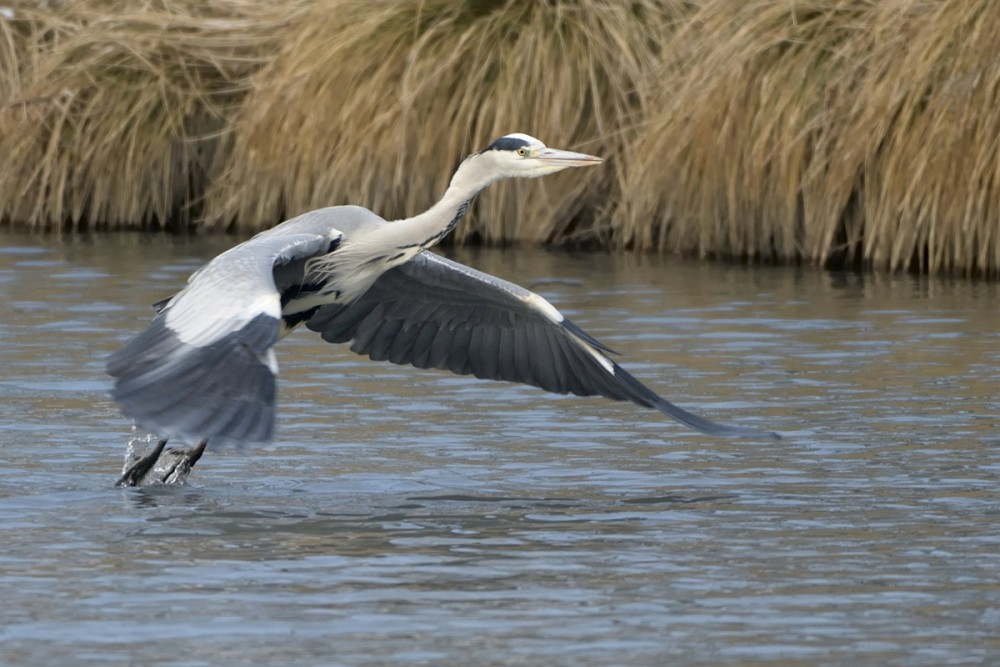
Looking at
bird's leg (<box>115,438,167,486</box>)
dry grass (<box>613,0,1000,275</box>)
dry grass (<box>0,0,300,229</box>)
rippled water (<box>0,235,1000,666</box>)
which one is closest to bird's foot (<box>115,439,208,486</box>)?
bird's leg (<box>115,438,167,486</box>)

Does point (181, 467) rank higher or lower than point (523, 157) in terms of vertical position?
lower

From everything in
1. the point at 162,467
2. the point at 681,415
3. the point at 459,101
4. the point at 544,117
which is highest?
the point at 459,101

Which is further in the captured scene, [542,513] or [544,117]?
[544,117]

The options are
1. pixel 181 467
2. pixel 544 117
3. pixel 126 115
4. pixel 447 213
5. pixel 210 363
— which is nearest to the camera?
pixel 210 363

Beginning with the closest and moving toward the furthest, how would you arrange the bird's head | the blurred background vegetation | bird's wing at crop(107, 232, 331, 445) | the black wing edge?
bird's wing at crop(107, 232, 331, 445) → the black wing edge → the bird's head → the blurred background vegetation

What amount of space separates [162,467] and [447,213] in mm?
1551

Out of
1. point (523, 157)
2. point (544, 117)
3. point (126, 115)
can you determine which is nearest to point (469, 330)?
point (523, 157)

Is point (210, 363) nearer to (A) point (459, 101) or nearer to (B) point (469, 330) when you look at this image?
(B) point (469, 330)

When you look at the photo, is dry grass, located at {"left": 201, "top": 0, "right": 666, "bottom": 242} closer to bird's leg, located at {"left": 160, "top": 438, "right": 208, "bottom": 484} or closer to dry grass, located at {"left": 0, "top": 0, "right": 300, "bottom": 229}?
dry grass, located at {"left": 0, "top": 0, "right": 300, "bottom": 229}

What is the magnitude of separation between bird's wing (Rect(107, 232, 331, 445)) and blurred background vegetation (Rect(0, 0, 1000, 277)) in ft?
22.6

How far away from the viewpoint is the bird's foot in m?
7.70

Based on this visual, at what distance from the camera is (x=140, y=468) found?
25.3ft

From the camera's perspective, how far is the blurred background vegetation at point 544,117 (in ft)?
42.8

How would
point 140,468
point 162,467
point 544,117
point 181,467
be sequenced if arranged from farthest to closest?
point 544,117 < point 162,467 < point 181,467 < point 140,468
